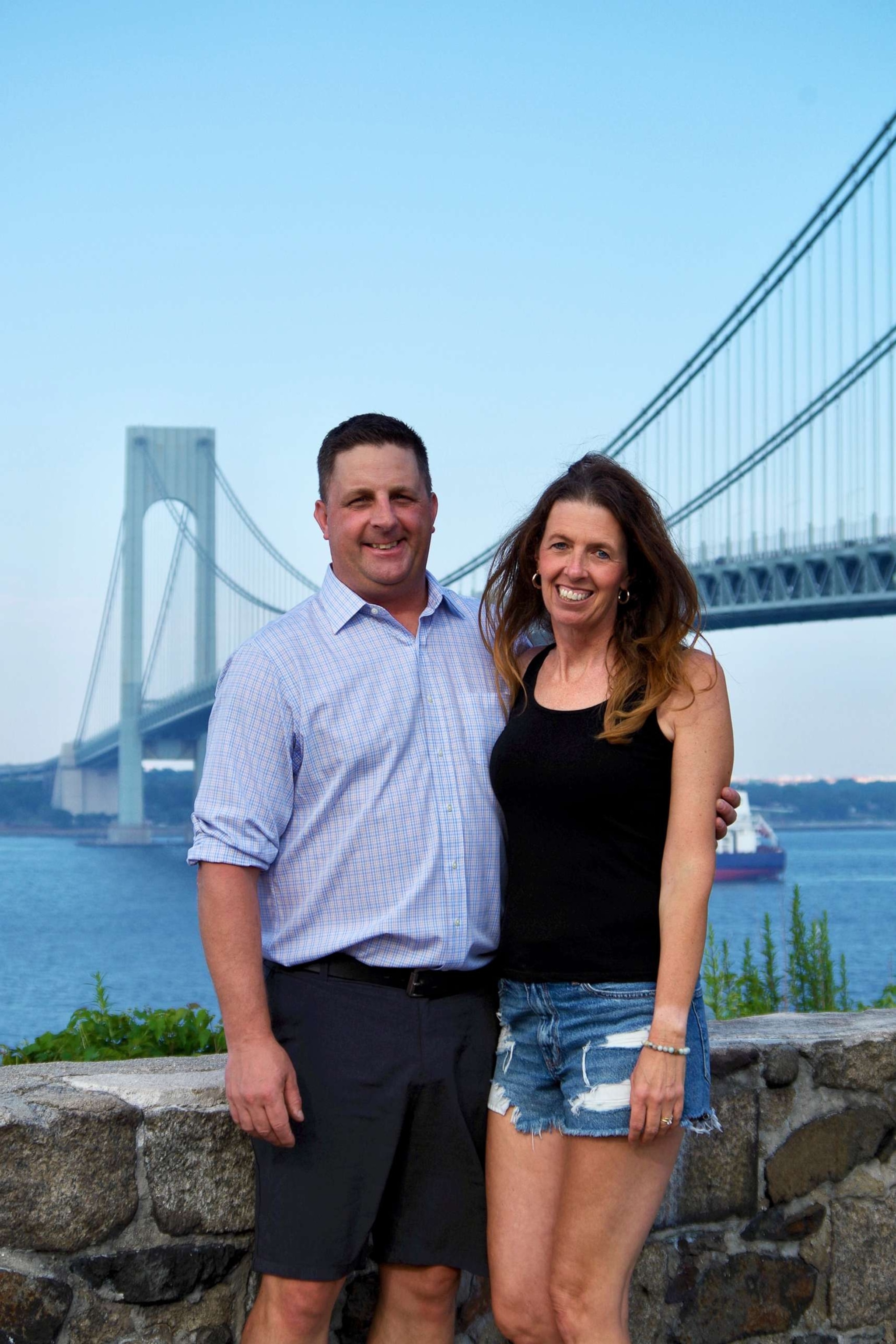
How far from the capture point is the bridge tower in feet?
86.8

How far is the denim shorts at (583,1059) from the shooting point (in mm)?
1611

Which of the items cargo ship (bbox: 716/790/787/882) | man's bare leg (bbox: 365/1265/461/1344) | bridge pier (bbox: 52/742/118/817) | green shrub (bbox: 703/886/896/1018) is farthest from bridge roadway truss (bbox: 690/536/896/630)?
bridge pier (bbox: 52/742/118/817)

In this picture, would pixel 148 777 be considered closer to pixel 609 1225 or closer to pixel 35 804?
pixel 35 804

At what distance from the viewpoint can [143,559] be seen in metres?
31.8

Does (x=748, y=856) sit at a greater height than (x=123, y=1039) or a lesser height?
lesser

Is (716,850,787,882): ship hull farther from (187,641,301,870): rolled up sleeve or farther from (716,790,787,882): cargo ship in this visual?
(187,641,301,870): rolled up sleeve

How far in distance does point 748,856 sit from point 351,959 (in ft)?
115

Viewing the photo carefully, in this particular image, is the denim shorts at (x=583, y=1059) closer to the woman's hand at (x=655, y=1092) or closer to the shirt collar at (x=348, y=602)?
the woman's hand at (x=655, y=1092)

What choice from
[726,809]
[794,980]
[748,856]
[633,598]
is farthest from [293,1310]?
[748,856]

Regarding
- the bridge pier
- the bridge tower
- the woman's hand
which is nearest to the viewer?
the woman's hand

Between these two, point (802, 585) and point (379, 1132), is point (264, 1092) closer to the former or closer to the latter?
point (379, 1132)

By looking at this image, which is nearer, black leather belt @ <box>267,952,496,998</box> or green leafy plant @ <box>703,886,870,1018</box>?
black leather belt @ <box>267,952,496,998</box>

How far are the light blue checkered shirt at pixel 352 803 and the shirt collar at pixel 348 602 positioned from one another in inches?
0.9

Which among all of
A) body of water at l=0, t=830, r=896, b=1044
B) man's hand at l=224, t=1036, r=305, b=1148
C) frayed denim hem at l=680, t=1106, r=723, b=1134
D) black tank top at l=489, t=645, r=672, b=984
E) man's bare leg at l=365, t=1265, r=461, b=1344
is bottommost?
body of water at l=0, t=830, r=896, b=1044
